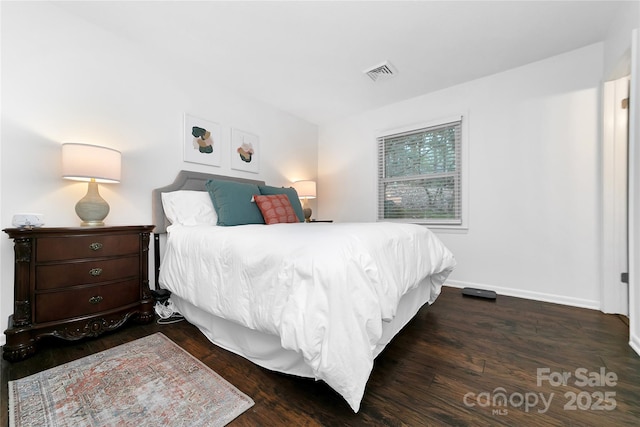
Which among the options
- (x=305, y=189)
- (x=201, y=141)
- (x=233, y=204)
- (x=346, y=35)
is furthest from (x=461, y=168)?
(x=201, y=141)

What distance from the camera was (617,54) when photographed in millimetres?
1952

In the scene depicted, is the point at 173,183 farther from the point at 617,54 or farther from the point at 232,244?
the point at 617,54

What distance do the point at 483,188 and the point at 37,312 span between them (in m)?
3.83

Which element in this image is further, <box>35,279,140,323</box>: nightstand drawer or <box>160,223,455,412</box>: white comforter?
<box>35,279,140,323</box>: nightstand drawer

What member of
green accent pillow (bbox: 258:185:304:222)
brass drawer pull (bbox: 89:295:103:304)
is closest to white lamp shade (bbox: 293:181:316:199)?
green accent pillow (bbox: 258:185:304:222)

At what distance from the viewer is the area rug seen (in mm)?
1030

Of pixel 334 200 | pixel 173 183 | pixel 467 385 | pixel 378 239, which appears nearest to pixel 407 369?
pixel 467 385

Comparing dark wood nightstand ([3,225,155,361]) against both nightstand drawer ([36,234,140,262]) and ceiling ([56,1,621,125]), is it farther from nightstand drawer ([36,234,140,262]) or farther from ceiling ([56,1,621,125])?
ceiling ([56,1,621,125])

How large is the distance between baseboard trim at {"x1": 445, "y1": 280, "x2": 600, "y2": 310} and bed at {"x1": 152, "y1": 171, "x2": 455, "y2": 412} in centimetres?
95

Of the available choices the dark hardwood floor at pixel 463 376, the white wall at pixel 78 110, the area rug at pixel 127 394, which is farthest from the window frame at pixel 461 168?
the area rug at pixel 127 394

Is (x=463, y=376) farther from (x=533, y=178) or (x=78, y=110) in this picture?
(x=78, y=110)

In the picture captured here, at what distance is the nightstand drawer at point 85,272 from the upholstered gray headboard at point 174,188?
0.52 m

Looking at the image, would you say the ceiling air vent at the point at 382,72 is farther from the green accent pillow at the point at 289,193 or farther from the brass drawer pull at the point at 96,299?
the brass drawer pull at the point at 96,299

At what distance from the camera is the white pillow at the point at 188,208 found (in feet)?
7.43
